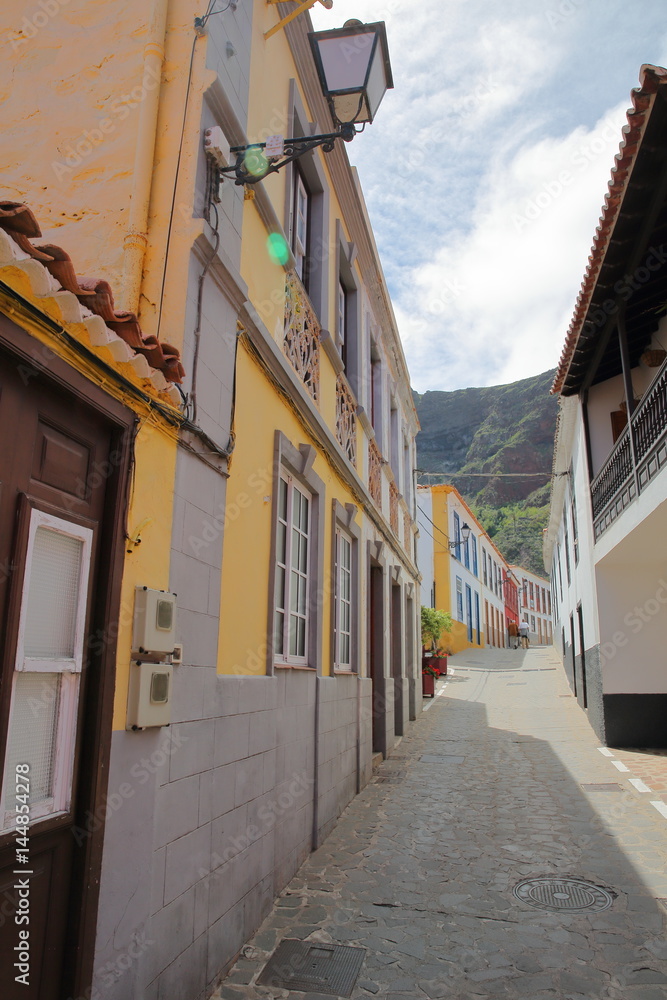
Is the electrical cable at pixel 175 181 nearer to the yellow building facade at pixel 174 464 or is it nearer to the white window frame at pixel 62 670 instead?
the yellow building facade at pixel 174 464

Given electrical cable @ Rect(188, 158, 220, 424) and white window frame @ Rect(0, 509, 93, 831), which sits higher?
electrical cable @ Rect(188, 158, 220, 424)

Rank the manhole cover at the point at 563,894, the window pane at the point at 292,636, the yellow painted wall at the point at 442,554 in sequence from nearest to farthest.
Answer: the manhole cover at the point at 563,894 → the window pane at the point at 292,636 → the yellow painted wall at the point at 442,554

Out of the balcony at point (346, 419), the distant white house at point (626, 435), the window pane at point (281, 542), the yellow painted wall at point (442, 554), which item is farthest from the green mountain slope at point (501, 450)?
the window pane at point (281, 542)

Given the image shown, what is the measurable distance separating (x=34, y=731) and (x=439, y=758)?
879 centimetres

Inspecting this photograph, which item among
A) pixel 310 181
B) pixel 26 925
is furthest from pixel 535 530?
pixel 26 925

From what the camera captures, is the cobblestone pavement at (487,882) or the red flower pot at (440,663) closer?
the cobblestone pavement at (487,882)

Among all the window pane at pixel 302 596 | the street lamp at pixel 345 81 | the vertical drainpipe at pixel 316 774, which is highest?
the street lamp at pixel 345 81

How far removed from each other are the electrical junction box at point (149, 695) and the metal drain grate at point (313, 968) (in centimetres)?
169

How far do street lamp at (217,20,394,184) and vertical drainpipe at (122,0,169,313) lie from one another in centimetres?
46

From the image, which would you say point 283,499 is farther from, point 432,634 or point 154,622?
point 432,634

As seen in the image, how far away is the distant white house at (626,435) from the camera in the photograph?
747cm

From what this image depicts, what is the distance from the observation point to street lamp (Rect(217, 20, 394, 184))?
166 inches

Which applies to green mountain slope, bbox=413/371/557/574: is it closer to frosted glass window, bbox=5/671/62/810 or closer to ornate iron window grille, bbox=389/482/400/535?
ornate iron window grille, bbox=389/482/400/535

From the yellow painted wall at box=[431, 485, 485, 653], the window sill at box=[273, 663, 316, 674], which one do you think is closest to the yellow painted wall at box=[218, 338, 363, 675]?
the window sill at box=[273, 663, 316, 674]
